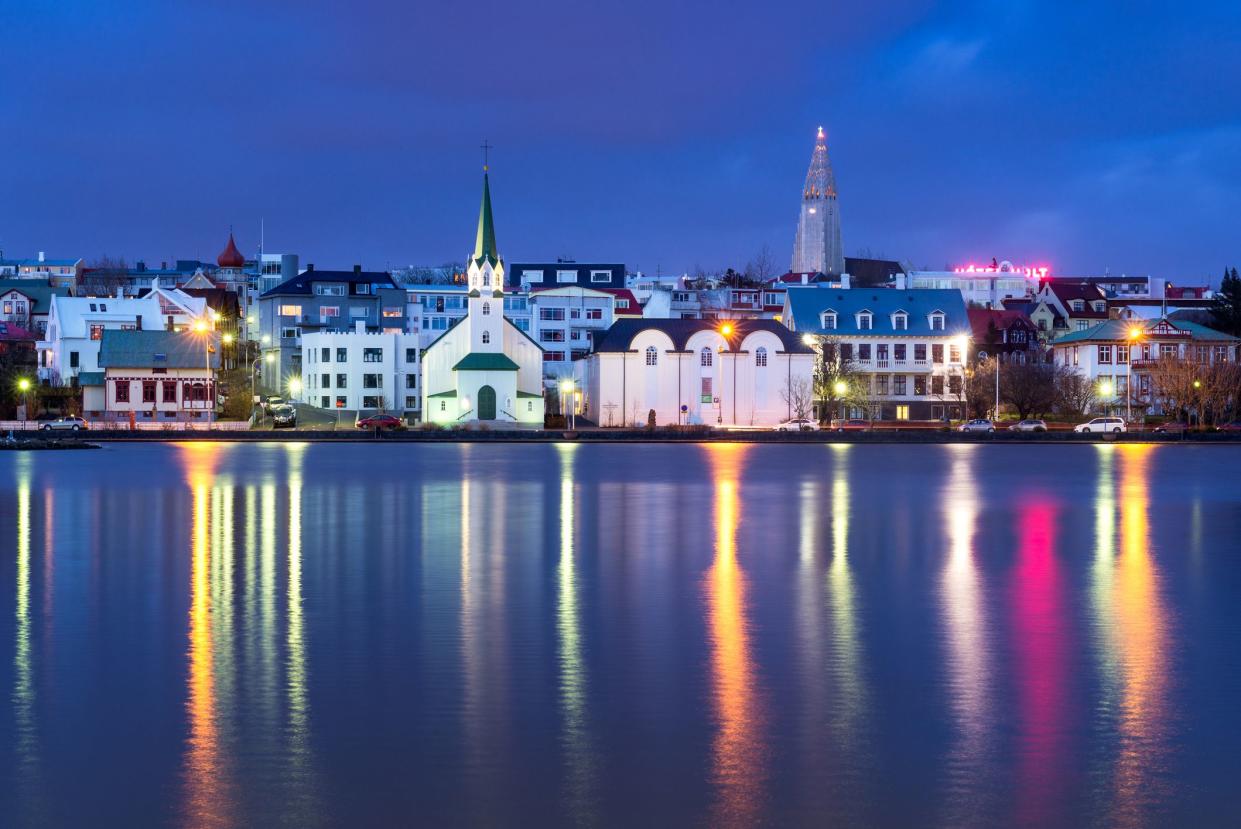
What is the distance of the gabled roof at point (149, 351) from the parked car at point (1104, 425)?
55.6m

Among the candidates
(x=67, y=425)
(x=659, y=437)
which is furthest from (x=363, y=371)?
(x=659, y=437)

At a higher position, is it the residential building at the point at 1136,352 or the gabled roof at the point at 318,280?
the gabled roof at the point at 318,280

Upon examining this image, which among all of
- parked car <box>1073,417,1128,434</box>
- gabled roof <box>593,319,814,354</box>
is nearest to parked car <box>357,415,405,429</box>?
gabled roof <box>593,319,814,354</box>

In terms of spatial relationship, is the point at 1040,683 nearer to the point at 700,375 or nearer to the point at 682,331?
the point at 700,375

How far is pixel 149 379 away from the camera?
92.4m

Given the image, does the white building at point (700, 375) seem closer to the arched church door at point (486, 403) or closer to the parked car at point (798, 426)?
the parked car at point (798, 426)

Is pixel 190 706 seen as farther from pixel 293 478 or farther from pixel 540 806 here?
pixel 293 478

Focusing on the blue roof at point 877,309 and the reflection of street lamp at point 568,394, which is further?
the blue roof at point 877,309

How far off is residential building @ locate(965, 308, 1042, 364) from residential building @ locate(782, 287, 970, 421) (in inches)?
249

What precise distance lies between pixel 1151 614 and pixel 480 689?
9635 millimetres

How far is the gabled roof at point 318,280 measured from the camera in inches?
4584

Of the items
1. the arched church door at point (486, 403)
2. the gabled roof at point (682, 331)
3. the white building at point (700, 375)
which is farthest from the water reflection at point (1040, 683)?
the gabled roof at point (682, 331)

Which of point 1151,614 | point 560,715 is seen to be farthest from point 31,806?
point 1151,614

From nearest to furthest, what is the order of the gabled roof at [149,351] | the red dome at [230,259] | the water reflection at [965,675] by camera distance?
the water reflection at [965,675]
the gabled roof at [149,351]
the red dome at [230,259]
